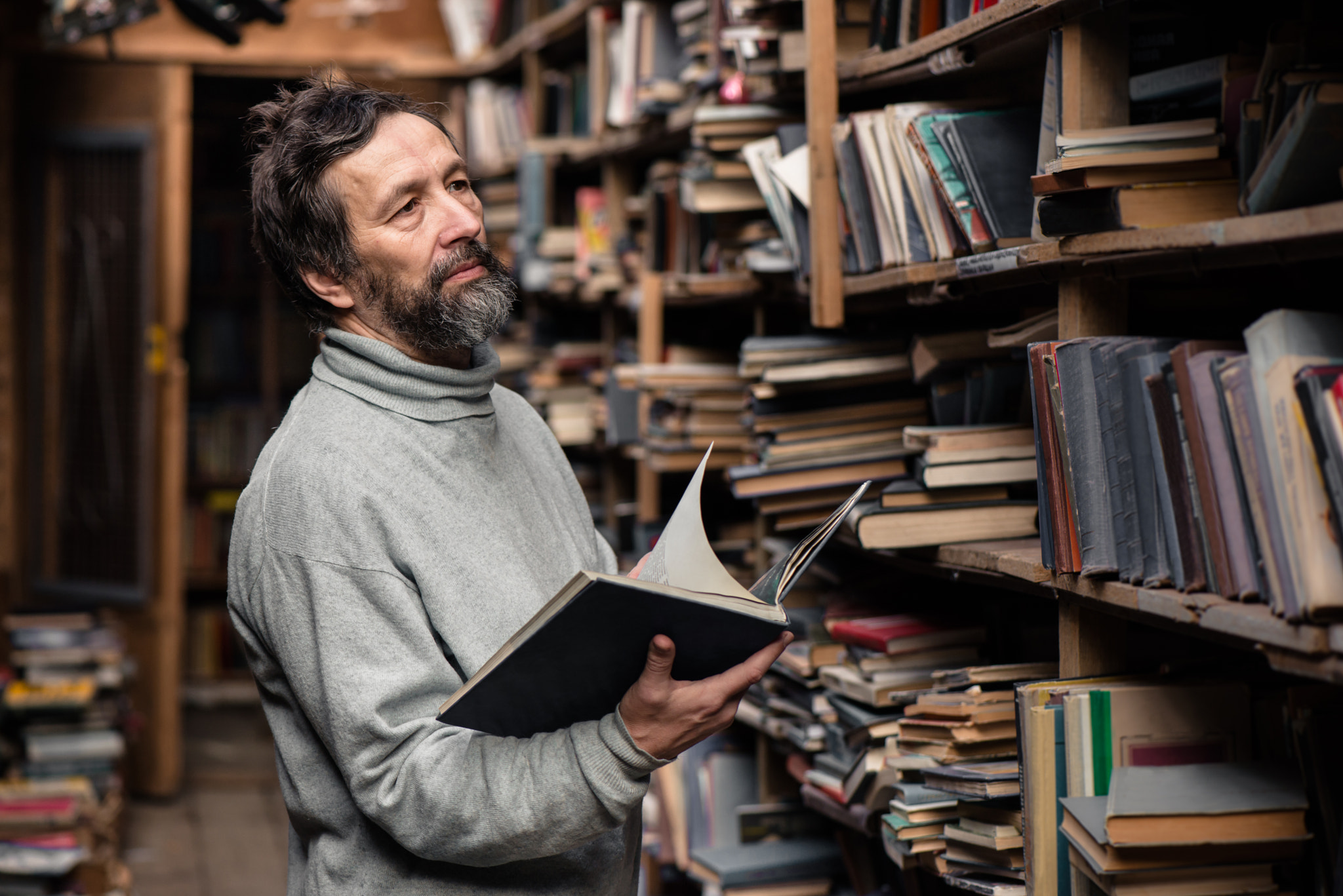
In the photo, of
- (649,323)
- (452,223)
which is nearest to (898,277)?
(452,223)

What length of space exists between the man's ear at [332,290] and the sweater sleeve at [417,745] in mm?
342

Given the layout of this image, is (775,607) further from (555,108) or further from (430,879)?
(555,108)

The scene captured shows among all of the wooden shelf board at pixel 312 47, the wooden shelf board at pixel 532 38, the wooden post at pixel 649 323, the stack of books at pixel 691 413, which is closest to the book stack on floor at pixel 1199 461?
the stack of books at pixel 691 413

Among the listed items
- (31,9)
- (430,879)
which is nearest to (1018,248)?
(430,879)

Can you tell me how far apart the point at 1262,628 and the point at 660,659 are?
535 millimetres

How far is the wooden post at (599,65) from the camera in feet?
11.1

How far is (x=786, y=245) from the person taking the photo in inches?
86.0

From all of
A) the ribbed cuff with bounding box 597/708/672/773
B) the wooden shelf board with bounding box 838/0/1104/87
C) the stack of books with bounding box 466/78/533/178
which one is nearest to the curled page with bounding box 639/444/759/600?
the ribbed cuff with bounding box 597/708/672/773

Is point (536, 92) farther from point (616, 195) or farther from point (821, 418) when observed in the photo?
point (821, 418)

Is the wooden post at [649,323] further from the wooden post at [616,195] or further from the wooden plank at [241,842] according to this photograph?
the wooden plank at [241,842]

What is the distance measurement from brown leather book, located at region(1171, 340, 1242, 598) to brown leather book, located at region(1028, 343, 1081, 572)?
0.22 metres

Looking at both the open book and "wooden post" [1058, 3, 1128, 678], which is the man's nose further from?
"wooden post" [1058, 3, 1128, 678]

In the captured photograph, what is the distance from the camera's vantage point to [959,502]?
1.79 metres

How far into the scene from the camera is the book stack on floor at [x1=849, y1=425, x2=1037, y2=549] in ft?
5.83
